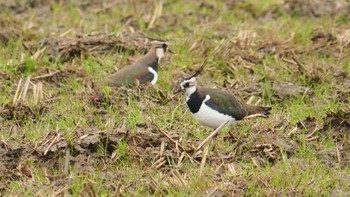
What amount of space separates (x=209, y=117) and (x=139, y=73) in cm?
192

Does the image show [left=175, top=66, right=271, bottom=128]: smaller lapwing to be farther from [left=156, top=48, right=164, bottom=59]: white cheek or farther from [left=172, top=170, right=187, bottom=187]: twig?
[left=156, top=48, right=164, bottom=59]: white cheek

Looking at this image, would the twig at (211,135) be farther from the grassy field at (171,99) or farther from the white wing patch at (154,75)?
the white wing patch at (154,75)

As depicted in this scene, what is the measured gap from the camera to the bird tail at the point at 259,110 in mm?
8781

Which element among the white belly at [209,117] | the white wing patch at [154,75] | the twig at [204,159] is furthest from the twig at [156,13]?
the twig at [204,159]

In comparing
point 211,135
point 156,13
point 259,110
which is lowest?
point 156,13

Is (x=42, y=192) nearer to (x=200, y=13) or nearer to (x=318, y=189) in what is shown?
(x=318, y=189)

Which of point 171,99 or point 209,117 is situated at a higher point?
point 209,117

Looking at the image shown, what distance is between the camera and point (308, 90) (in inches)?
394

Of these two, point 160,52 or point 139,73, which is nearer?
point 139,73

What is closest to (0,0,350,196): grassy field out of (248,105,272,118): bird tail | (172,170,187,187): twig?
(172,170,187,187): twig

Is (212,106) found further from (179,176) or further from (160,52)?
(160,52)

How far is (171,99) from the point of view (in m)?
9.78

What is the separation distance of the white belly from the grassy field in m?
0.17

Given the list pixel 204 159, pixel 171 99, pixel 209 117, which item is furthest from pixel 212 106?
pixel 171 99
